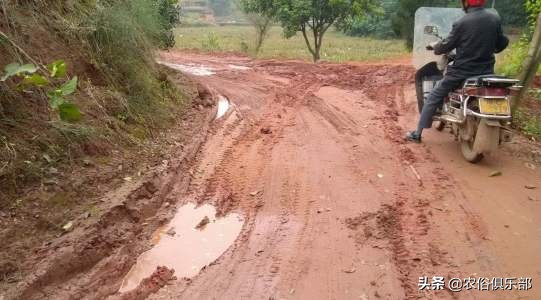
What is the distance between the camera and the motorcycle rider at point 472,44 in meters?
5.24

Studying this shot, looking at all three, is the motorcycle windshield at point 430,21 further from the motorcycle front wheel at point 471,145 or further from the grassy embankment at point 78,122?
the grassy embankment at point 78,122

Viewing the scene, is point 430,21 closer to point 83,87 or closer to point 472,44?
point 472,44

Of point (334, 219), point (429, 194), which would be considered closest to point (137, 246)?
point (334, 219)

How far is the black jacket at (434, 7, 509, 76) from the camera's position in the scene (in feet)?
17.2

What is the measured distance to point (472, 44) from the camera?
5.32 meters

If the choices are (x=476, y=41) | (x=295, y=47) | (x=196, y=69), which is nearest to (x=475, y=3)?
(x=476, y=41)

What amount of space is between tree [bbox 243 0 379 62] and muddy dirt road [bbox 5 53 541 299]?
9373mm

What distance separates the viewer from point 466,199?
4434mm

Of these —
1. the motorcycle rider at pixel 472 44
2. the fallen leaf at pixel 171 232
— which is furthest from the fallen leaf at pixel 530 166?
the fallen leaf at pixel 171 232

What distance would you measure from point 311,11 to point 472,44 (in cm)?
1140

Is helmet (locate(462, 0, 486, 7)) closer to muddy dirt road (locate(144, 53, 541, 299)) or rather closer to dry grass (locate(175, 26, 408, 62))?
muddy dirt road (locate(144, 53, 541, 299))

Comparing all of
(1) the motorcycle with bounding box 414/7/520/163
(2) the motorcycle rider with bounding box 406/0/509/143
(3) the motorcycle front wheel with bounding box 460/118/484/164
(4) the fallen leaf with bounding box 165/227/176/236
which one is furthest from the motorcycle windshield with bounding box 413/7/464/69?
(4) the fallen leaf with bounding box 165/227/176/236

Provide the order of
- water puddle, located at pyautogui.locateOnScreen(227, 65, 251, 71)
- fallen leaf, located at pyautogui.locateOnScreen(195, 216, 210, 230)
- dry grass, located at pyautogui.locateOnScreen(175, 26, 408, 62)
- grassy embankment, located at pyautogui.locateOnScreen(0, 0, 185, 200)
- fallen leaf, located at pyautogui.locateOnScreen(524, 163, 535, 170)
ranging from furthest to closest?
dry grass, located at pyautogui.locateOnScreen(175, 26, 408, 62)
water puddle, located at pyautogui.locateOnScreen(227, 65, 251, 71)
fallen leaf, located at pyautogui.locateOnScreen(524, 163, 535, 170)
fallen leaf, located at pyautogui.locateOnScreen(195, 216, 210, 230)
grassy embankment, located at pyautogui.locateOnScreen(0, 0, 185, 200)

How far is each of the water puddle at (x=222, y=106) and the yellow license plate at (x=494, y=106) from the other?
152 inches
